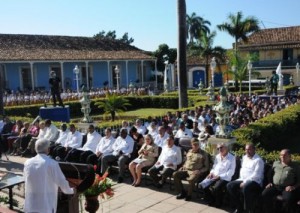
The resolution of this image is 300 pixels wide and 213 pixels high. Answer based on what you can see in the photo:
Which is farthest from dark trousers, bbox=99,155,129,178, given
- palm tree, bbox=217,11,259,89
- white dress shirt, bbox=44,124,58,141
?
palm tree, bbox=217,11,259,89

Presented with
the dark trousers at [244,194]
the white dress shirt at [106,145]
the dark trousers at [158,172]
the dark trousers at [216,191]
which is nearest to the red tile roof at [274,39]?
the white dress shirt at [106,145]

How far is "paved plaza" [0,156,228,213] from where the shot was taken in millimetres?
7187

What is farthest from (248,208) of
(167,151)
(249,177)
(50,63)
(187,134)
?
(50,63)

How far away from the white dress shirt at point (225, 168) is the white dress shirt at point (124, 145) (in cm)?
267

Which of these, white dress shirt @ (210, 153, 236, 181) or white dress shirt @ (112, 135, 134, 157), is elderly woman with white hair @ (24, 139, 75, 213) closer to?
white dress shirt @ (210, 153, 236, 181)

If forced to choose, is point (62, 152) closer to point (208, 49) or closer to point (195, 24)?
point (208, 49)

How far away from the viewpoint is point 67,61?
31188 mm

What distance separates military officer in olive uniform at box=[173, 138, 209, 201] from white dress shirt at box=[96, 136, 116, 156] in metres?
2.54

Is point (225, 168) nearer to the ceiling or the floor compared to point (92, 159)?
nearer to the ceiling

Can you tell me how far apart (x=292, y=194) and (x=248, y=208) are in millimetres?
784

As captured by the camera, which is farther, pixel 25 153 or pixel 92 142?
pixel 25 153

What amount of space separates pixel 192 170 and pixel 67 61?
82.1ft

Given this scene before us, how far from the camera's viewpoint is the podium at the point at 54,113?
17.8m

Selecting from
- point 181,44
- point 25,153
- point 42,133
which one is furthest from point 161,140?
point 181,44
